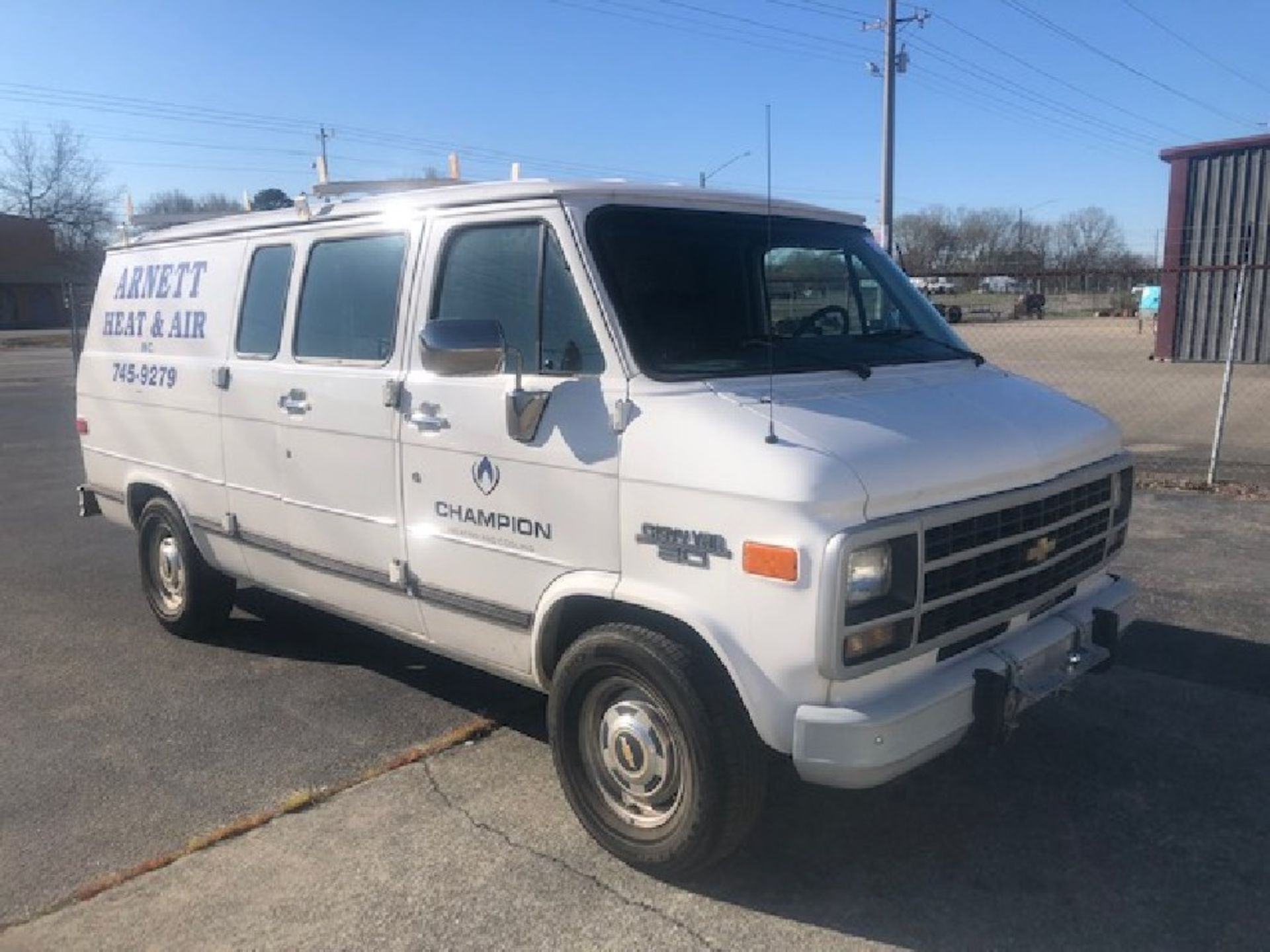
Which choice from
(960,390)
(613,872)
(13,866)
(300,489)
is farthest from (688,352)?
(13,866)

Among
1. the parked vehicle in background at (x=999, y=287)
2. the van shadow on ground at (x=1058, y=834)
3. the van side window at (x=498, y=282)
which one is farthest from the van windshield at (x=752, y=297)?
the parked vehicle in background at (x=999, y=287)

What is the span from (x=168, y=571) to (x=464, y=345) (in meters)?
3.48

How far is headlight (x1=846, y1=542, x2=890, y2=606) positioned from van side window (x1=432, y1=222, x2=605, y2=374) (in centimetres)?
113

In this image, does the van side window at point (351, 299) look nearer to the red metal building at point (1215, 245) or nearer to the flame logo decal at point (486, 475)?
the flame logo decal at point (486, 475)

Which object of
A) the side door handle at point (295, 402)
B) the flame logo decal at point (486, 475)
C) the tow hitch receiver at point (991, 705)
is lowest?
the tow hitch receiver at point (991, 705)

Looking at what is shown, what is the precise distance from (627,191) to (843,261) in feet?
3.92

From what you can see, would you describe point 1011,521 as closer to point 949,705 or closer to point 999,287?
point 949,705

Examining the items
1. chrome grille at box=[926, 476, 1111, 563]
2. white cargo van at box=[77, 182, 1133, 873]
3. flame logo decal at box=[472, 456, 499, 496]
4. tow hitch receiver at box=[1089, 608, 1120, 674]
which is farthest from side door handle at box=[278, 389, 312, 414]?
tow hitch receiver at box=[1089, 608, 1120, 674]

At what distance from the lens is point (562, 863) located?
357 cm

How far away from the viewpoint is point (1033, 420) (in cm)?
380

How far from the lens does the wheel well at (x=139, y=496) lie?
6.02 meters

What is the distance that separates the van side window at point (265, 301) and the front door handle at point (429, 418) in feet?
3.92

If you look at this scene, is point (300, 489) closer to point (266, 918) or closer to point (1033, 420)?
point (266, 918)

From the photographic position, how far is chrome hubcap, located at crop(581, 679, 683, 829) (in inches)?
135
